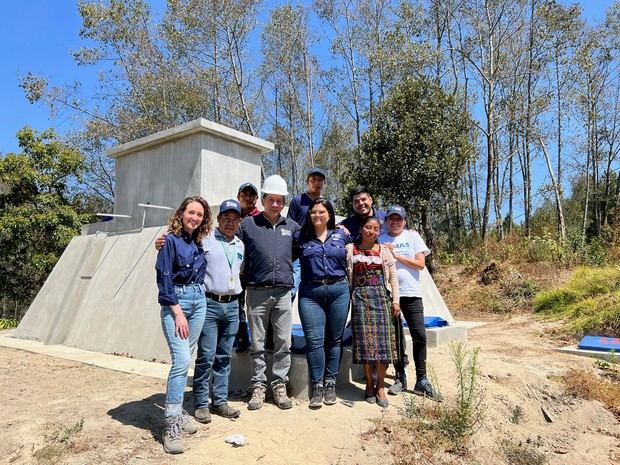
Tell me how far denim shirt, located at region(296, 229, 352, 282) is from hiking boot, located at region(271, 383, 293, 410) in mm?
839

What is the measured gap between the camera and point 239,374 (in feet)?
13.5

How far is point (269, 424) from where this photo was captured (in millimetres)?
3285

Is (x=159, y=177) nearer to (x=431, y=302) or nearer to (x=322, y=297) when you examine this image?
(x=431, y=302)

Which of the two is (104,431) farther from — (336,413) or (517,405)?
(517,405)

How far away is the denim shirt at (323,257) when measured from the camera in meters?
3.59

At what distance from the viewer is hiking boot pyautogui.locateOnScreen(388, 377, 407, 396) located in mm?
3961

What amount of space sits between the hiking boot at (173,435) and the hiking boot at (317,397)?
1015mm

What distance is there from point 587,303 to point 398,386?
574 cm

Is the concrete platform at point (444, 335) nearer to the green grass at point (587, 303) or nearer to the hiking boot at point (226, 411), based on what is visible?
the green grass at point (587, 303)

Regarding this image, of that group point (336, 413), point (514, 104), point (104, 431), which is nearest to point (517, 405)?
point (336, 413)

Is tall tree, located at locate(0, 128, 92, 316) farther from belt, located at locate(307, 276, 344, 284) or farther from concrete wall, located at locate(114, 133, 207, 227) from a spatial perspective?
belt, located at locate(307, 276, 344, 284)

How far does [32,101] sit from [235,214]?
17562 millimetres

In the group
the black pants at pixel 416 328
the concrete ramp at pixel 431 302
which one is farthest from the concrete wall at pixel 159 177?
the black pants at pixel 416 328

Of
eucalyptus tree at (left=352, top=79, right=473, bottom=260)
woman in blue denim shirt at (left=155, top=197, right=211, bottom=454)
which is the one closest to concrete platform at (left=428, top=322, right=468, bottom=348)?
woman in blue denim shirt at (left=155, top=197, right=211, bottom=454)
